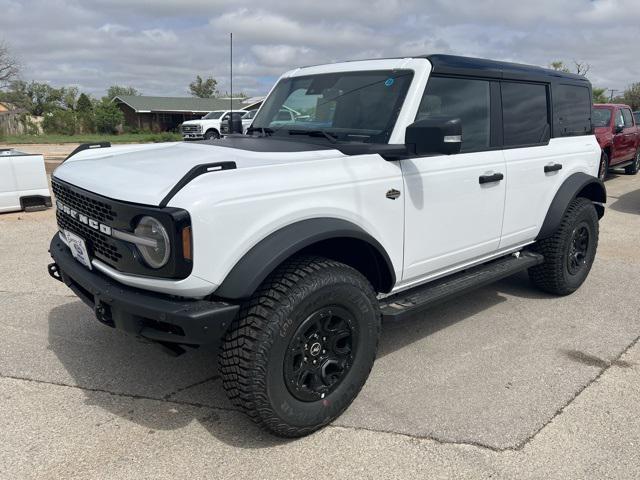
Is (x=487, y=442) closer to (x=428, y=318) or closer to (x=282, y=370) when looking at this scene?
(x=282, y=370)

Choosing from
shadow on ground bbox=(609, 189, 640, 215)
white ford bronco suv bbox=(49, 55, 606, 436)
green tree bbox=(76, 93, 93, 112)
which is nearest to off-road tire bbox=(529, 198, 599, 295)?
white ford bronco suv bbox=(49, 55, 606, 436)

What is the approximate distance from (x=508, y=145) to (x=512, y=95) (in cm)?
42

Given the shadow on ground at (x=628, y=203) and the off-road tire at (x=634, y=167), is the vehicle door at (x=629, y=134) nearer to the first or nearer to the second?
the off-road tire at (x=634, y=167)

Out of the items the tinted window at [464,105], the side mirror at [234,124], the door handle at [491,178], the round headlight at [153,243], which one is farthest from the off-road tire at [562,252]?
the round headlight at [153,243]

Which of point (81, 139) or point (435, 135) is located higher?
point (435, 135)

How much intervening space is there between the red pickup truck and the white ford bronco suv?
27.4ft

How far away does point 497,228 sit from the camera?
156 inches

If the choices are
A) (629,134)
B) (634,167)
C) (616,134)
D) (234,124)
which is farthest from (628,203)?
(234,124)

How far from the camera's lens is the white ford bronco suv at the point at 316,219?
2438 millimetres

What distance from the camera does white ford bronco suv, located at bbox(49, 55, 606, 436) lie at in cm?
244

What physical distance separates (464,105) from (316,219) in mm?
1656

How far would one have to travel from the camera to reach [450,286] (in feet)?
12.0

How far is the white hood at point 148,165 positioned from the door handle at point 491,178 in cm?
118

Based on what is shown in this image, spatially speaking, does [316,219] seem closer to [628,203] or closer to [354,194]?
[354,194]
